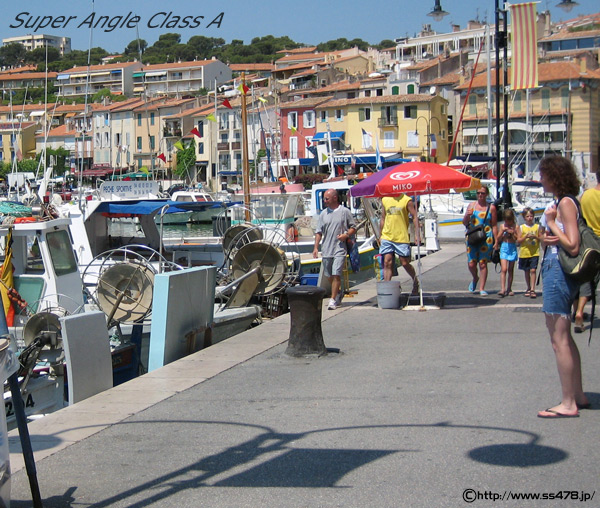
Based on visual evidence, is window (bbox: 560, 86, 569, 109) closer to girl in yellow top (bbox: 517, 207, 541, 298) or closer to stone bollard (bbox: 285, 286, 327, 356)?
girl in yellow top (bbox: 517, 207, 541, 298)

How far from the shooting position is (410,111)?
71.1 metres

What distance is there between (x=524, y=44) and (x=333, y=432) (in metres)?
17.4

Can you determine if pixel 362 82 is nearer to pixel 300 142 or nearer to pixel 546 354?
pixel 300 142

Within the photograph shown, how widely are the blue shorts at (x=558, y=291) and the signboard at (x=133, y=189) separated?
1507cm

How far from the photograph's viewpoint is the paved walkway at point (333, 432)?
475 centimetres

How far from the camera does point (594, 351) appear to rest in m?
8.41

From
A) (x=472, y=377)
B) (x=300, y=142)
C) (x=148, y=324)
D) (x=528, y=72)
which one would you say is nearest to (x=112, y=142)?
(x=300, y=142)

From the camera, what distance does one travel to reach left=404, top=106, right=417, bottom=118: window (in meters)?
70.6

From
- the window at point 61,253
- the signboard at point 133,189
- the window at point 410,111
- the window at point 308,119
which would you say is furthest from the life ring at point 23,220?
the window at point 308,119

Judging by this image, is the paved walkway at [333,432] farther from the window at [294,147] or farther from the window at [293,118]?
the window at [293,118]

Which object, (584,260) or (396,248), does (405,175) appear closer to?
(396,248)

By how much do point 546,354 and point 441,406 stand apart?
239 centimetres

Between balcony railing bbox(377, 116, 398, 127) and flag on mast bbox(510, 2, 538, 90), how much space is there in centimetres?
5073

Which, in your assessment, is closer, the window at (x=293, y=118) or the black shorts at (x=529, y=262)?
the black shorts at (x=529, y=262)
